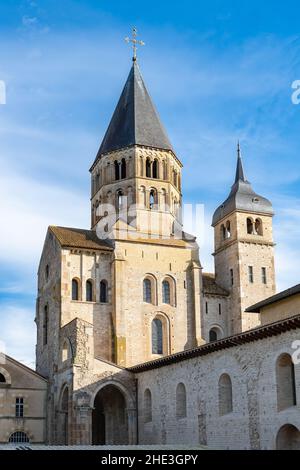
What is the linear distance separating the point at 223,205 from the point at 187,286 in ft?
23.7

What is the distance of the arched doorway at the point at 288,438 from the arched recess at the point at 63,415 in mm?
16189

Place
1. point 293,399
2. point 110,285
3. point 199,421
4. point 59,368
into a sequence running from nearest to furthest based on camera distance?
point 293,399 → point 199,421 → point 59,368 → point 110,285

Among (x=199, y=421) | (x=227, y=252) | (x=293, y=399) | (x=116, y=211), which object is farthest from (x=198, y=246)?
(x=293, y=399)

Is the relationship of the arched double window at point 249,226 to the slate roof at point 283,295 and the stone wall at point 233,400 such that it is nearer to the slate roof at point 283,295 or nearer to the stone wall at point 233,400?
the slate roof at point 283,295

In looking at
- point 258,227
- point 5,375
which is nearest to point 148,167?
point 258,227

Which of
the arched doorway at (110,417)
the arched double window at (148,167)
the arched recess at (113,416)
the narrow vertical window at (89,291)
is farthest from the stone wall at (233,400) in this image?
the arched double window at (148,167)

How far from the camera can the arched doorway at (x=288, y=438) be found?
25.1 metres

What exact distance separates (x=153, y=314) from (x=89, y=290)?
14.0 feet

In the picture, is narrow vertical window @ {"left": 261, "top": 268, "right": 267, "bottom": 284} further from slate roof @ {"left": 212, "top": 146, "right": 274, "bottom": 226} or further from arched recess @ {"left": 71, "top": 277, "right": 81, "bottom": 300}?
arched recess @ {"left": 71, "top": 277, "right": 81, "bottom": 300}

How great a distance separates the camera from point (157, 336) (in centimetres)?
4394

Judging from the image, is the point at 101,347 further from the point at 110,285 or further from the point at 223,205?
the point at 223,205

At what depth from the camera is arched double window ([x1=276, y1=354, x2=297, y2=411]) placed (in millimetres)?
25656

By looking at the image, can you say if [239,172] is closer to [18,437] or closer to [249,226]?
[249,226]

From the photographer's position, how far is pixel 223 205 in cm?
4956
